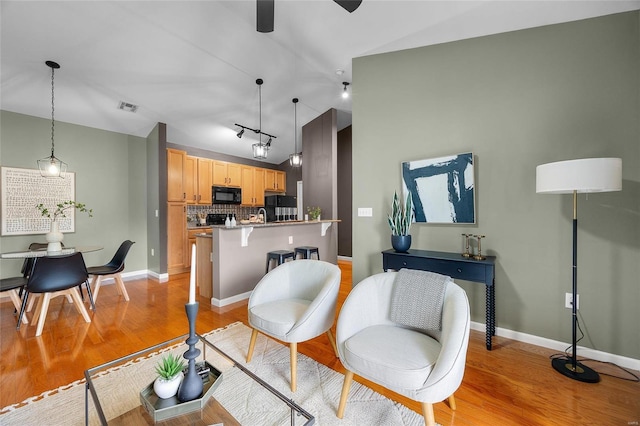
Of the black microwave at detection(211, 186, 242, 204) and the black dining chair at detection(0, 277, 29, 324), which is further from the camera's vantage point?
the black microwave at detection(211, 186, 242, 204)

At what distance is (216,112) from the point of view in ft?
14.6

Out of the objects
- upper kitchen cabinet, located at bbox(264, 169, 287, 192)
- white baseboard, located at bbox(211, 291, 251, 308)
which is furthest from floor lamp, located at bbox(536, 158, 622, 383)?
upper kitchen cabinet, located at bbox(264, 169, 287, 192)

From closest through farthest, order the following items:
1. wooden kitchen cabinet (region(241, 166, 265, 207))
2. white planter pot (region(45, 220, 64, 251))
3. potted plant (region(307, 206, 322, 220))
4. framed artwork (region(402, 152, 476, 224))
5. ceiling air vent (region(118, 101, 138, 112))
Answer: framed artwork (region(402, 152, 476, 224)), white planter pot (region(45, 220, 64, 251)), ceiling air vent (region(118, 101, 138, 112)), potted plant (region(307, 206, 322, 220)), wooden kitchen cabinet (region(241, 166, 265, 207))

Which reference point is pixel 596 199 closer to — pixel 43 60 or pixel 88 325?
pixel 88 325

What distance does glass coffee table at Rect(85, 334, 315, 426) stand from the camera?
1.05 m

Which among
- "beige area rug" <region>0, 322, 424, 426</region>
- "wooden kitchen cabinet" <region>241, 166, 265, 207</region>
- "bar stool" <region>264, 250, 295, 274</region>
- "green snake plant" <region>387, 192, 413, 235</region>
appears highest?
"wooden kitchen cabinet" <region>241, 166, 265, 207</region>

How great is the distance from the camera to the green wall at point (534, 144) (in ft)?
6.53

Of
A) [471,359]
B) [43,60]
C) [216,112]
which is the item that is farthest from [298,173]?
[471,359]

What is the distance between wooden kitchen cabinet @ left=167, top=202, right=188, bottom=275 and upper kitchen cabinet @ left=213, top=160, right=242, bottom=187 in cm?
102

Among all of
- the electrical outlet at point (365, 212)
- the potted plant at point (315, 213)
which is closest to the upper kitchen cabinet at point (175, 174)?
the potted plant at point (315, 213)

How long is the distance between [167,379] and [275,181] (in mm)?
6179

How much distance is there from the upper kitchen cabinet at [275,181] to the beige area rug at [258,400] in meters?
5.17

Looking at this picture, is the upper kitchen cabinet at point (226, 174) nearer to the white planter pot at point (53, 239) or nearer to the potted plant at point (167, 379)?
the white planter pot at point (53, 239)

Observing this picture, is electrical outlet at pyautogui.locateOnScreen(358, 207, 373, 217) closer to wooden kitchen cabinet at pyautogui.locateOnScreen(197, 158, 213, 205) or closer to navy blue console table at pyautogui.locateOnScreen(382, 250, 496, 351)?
navy blue console table at pyautogui.locateOnScreen(382, 250, 496, 351)
